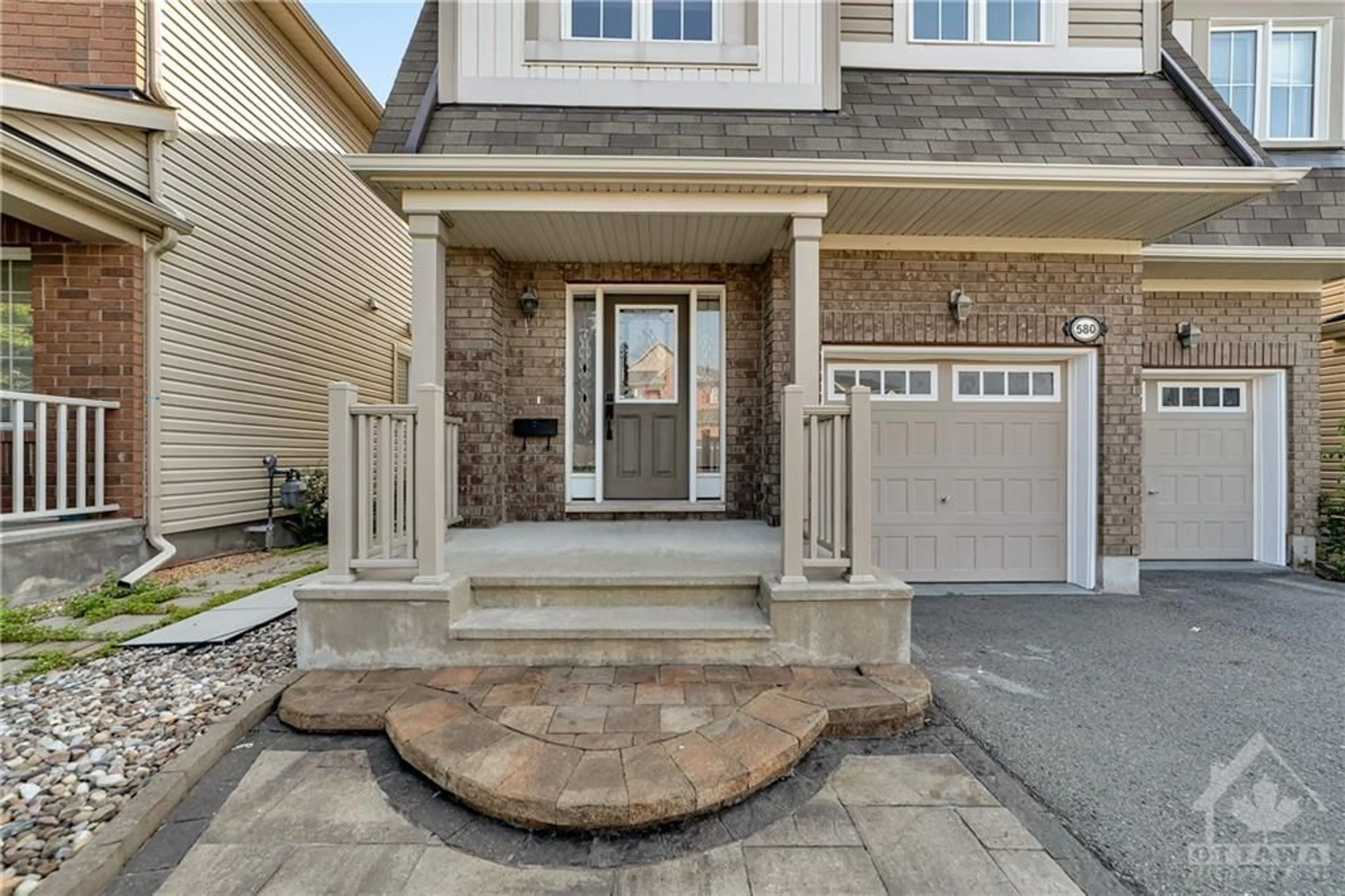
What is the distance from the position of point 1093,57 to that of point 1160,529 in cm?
405

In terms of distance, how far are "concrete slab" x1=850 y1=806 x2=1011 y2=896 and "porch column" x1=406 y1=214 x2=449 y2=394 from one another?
3.39m

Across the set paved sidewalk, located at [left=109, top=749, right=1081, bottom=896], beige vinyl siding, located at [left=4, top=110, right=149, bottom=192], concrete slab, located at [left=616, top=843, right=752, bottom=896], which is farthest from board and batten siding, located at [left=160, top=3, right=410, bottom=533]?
concrete slab, located at [left=616, top=843, right=752, bottom=896]

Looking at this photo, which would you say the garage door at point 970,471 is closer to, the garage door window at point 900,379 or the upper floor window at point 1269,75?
the garage door window at point 900,379

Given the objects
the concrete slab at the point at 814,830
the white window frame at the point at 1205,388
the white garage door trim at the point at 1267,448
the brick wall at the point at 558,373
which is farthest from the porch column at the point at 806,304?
the white window frame at the point at 1205,388

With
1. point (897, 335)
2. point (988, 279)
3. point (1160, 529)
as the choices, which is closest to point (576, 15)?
point (897, 335)

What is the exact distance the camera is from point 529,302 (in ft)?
16.2

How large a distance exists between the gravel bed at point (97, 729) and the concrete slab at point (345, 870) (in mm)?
598

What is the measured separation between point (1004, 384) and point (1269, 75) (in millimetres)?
4357

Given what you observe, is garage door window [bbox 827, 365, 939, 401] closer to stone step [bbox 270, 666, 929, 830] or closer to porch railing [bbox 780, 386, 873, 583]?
porch railing [bbox 780, 386, 873, 583]

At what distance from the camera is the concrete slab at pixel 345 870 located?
1610 millimetres

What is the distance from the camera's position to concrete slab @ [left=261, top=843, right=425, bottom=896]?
63.4 inches

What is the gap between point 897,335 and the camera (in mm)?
4590

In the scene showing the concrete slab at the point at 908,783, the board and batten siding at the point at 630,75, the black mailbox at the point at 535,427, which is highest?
the board and batten siding at the point at 630,75

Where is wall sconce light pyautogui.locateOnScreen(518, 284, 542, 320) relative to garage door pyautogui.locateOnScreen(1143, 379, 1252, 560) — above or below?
above
